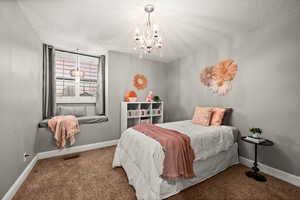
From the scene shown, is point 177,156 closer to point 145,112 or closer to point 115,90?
point 145,112

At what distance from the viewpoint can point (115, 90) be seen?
11.0ft

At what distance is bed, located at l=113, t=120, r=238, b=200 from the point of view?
4.62 ft

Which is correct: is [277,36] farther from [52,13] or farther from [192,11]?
[52,13]

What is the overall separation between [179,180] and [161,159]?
475 mm

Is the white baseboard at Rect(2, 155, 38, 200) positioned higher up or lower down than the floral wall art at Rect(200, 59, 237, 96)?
lower down

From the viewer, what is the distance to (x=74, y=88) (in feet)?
10.8

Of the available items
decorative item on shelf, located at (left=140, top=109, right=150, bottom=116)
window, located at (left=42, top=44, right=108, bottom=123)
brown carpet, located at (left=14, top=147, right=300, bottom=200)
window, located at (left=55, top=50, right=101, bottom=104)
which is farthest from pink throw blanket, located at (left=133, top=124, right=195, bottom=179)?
window, located at (left=55, top=50, right=101, bottom=104)

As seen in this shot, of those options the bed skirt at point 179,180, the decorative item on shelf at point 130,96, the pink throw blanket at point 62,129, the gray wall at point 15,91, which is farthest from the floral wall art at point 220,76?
the gray wall at point 15,91

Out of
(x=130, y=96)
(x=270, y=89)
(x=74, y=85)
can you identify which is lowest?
(x=130, y=96)

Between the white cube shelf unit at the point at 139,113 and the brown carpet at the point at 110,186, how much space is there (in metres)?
1.35

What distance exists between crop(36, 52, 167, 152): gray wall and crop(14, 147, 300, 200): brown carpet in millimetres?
774

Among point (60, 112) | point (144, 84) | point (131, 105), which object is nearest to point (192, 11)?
point (144, 84)

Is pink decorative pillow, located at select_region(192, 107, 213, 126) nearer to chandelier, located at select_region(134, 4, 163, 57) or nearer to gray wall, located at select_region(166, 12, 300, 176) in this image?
gray wall, located at select_region(166, 12, 300, 176)

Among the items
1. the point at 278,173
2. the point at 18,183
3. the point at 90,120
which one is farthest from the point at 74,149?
the point at 278,173
